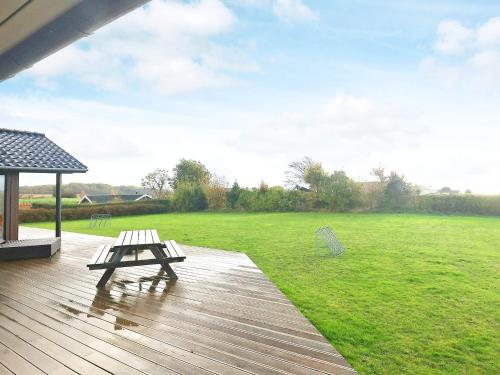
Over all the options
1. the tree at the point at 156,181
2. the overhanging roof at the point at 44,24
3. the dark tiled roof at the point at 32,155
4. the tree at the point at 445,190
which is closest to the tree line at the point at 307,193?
the tree at the point at 445,190

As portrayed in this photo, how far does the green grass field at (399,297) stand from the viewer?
2.87 metres

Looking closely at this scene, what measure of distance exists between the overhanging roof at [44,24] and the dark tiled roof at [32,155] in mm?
5480

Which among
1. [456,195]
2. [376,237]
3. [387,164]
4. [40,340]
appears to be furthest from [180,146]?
[40,340]

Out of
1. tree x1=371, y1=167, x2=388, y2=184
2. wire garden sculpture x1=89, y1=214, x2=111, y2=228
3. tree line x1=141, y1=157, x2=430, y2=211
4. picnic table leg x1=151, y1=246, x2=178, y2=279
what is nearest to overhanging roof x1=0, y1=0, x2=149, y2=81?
picnic table leg x1=151, y1=246, x2=178, y2=279

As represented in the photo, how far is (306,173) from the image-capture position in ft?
69.1

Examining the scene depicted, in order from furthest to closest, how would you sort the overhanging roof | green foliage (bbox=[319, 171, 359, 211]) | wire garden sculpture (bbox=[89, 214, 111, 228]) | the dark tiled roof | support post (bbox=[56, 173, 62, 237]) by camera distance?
1. green foliage (bbox=[319, 171, 359, 211])
2. wire garden sculpture (bbox=[89, 214, 111, 228])
3. support post (bbox=[56, 173, 62, 237])
4. the dark tiled roof
5. the overhanging roof

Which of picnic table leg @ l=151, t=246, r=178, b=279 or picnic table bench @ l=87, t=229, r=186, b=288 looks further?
picnic table leg @ l=151, t=246, r=178, b=279

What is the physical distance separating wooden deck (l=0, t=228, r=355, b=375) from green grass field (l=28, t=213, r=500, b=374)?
0.54m

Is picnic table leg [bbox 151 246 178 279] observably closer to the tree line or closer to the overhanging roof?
the overhanging roof

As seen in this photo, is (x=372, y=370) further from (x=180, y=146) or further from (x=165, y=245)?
(x=180, y=146)

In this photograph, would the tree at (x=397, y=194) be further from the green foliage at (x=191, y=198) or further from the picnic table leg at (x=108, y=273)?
the picnic table leg at (x=108, y=273)

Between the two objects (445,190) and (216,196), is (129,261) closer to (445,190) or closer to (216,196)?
(216,196)

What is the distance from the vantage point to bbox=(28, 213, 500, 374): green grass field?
2.87m

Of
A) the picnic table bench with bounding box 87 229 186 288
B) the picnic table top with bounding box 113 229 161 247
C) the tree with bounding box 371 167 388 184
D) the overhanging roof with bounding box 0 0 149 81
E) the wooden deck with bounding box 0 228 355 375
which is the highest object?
the tree with bounding box 371 167 388 184
